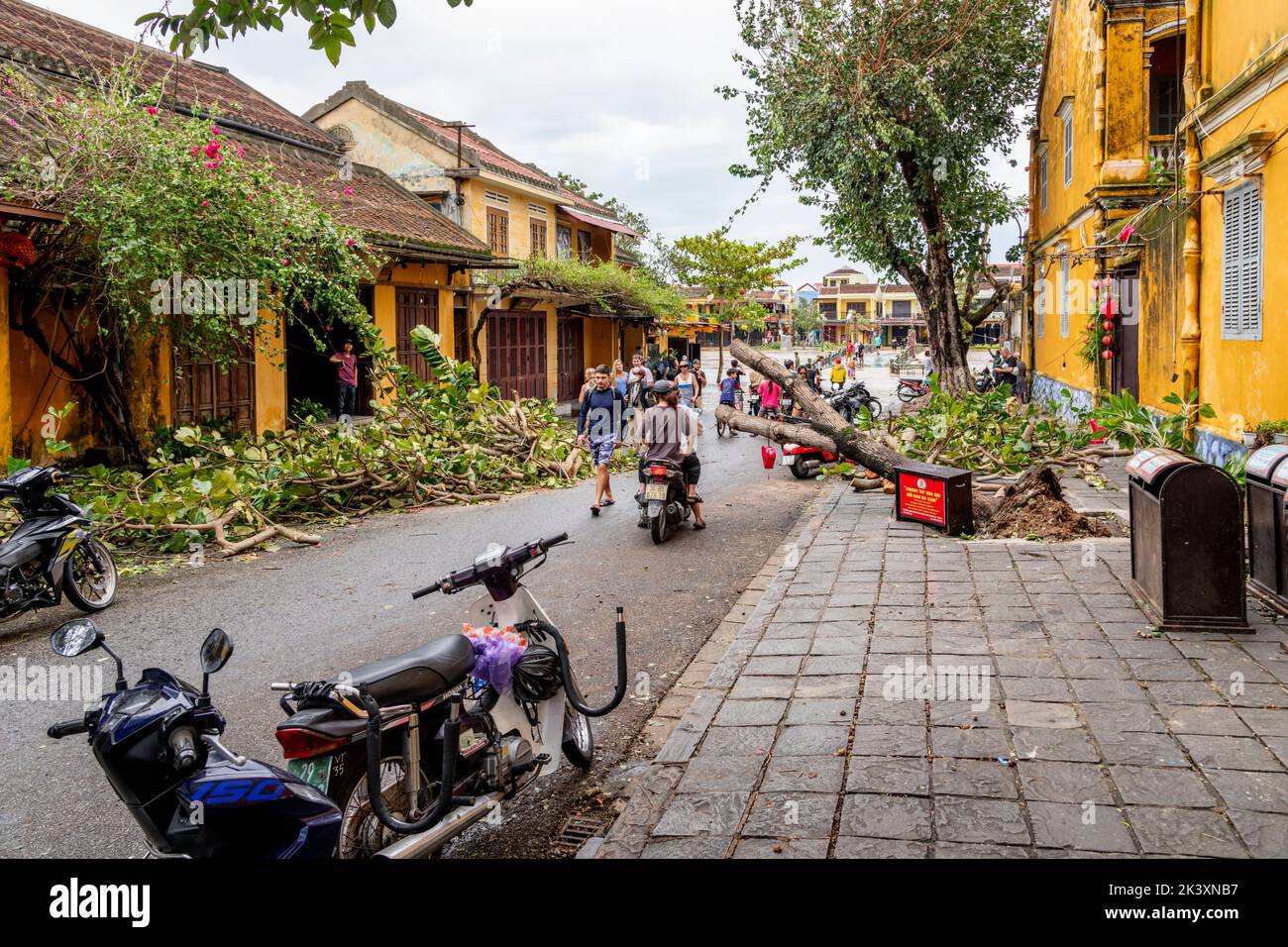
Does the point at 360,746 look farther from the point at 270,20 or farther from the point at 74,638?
the point at 270,20

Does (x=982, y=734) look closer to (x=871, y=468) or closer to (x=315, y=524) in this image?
(x=871, y=468)

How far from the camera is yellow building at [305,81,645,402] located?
24359 millimetres

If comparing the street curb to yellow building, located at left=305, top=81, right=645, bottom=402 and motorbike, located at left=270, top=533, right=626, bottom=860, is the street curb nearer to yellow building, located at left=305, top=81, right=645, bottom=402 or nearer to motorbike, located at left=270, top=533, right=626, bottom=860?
motorbike, located at left=270, top=533, right=626, bottom=860

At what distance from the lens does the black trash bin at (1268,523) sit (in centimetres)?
623

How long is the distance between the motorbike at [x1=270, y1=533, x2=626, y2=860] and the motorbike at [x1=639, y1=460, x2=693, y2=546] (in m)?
5.27

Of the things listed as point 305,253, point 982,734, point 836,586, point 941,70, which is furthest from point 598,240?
point 982,734

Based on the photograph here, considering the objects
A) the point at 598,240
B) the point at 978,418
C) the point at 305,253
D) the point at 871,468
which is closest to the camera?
the point at 871,468

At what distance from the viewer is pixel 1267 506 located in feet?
21.0

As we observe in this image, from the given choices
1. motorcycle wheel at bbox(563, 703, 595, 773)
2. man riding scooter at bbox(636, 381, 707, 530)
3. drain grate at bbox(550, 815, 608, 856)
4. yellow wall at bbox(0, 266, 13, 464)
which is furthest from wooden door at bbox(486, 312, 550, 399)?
drain grate at bbox(550, 815, 608, 856)

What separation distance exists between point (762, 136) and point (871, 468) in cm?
1423

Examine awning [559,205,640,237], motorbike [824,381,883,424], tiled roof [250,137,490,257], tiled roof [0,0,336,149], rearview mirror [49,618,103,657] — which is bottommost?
rearview mirror [49,618,103,657]

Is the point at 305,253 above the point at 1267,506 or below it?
above

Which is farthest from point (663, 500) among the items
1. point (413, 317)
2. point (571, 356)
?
point (571, 356)

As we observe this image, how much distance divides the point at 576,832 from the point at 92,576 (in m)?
5.30
